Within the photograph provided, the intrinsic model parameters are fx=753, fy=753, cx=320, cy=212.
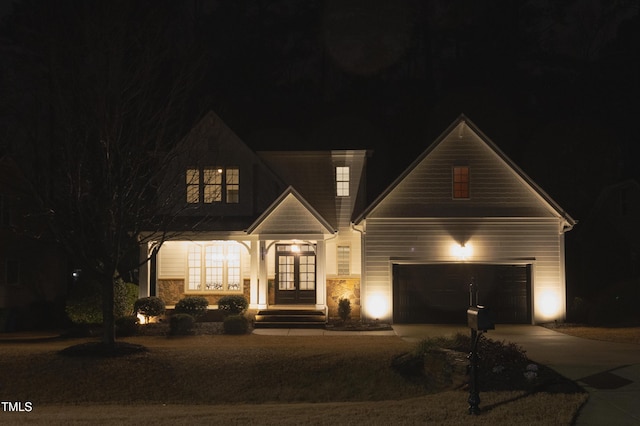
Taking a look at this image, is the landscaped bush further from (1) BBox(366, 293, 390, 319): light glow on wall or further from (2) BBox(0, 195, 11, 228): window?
(2) BBox(0, 195, 11, 228): window

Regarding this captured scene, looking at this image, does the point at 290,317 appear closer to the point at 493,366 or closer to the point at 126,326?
the point at 126,326

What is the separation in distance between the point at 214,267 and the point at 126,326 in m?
6.17

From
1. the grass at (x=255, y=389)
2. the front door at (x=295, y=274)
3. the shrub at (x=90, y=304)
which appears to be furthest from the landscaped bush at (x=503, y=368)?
the shrub at (x=90, y=304)

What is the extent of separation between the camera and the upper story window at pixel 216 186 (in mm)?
28077

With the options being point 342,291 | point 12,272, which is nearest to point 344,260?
point 342,291

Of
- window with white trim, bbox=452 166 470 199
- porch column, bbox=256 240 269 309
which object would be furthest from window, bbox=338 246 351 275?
window with white trim, bbox=452 166 470 199

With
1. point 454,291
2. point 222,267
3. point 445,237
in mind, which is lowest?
point 454,291

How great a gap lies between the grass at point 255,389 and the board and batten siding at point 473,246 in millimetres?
6401

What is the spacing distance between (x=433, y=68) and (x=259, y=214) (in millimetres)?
22451

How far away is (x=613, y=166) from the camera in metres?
39.8

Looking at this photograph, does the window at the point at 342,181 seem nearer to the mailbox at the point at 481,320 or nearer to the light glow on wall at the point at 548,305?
the light glow on wall at the point at 548,305

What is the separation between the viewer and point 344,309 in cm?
2667

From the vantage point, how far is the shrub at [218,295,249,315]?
84.5 ft

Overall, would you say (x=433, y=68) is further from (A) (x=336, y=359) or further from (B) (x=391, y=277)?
(A) (x=336, y=359)
